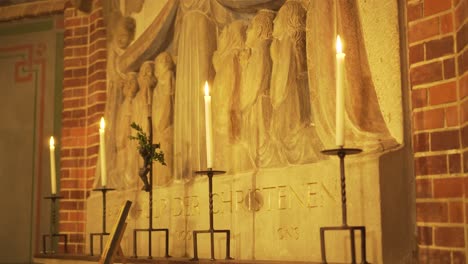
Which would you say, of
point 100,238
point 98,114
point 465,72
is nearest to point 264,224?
point 465,72

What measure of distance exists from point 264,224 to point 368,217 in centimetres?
65

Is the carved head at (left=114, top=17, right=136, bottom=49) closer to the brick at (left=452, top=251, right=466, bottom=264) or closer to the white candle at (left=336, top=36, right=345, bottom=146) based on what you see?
the white candle at (left=336, top=36, right=345, bottom=146)

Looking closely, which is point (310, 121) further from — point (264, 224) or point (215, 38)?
point (215, 38)

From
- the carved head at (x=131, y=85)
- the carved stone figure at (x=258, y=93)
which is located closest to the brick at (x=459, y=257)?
the carved stone figure at (x=258, y=93)

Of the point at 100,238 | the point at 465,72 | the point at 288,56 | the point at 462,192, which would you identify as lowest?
the point at 100,238

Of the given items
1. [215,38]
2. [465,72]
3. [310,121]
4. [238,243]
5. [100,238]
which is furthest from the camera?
[100,238]

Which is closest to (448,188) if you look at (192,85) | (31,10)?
(192,85)

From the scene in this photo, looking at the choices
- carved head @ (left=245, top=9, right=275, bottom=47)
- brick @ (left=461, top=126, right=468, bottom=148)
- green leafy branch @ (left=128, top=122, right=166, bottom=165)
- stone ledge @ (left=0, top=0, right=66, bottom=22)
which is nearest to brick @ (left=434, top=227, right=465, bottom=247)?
brick @ (left=461, top=126, right=468, bottom=148)

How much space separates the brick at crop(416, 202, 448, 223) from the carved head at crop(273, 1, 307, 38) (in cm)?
103

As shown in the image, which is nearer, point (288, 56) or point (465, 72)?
point (465, 72)

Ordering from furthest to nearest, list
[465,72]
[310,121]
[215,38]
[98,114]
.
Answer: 1. [98,114]
2. [215,38]
3. [310,121]
4. [465,72]

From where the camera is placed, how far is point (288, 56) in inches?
124

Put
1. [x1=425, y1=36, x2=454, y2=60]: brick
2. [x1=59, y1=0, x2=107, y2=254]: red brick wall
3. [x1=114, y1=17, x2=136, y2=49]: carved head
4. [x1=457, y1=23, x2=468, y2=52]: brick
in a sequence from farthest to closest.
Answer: [x1=59, y1=0, x2=107, y2=254]: red brick wall, [x1=114, y1=17, x2=136, y2=49]: carved head, [x1=425, y1=36, x2=454, y2=60]: brick, [x1=457, y1=23, x2=468, y2=52]: brick

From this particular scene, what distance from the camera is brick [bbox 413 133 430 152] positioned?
2.53 m
